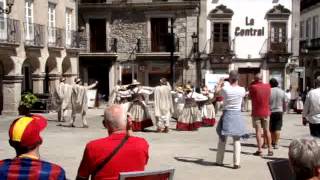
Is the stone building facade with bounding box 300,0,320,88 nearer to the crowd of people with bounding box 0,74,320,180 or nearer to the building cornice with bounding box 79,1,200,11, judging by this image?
the building cornice with bounding box 79,1,200,11

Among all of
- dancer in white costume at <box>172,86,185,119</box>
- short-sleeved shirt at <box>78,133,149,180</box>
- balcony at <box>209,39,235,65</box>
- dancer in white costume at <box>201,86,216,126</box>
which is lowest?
dancer in white costume at <box>201,86,216,126</box>

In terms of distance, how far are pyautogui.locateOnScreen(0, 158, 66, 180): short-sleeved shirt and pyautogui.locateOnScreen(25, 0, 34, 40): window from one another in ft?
78.6

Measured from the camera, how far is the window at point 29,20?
26.8m

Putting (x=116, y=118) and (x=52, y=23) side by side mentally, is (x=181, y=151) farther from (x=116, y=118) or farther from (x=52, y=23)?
(x=52, y=23)

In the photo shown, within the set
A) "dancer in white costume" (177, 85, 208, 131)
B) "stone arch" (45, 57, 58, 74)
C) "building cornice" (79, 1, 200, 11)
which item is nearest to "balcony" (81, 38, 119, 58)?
"building cornice" (79, 1, 200, 11)

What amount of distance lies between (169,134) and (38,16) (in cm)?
1377

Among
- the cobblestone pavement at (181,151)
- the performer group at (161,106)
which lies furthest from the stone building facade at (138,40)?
the cobblestone pavement at (181,151)

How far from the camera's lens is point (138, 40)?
1501 inches

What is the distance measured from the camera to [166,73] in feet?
123

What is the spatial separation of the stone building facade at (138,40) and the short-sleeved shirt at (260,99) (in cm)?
2486

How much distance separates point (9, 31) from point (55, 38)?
4688 mm

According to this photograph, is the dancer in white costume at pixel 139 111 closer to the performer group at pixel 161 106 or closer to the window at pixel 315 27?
the performer group at pixel 161 106

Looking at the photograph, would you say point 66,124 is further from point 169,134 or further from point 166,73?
point 166,73

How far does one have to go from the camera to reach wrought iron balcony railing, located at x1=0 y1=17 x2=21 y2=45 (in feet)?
80.9
